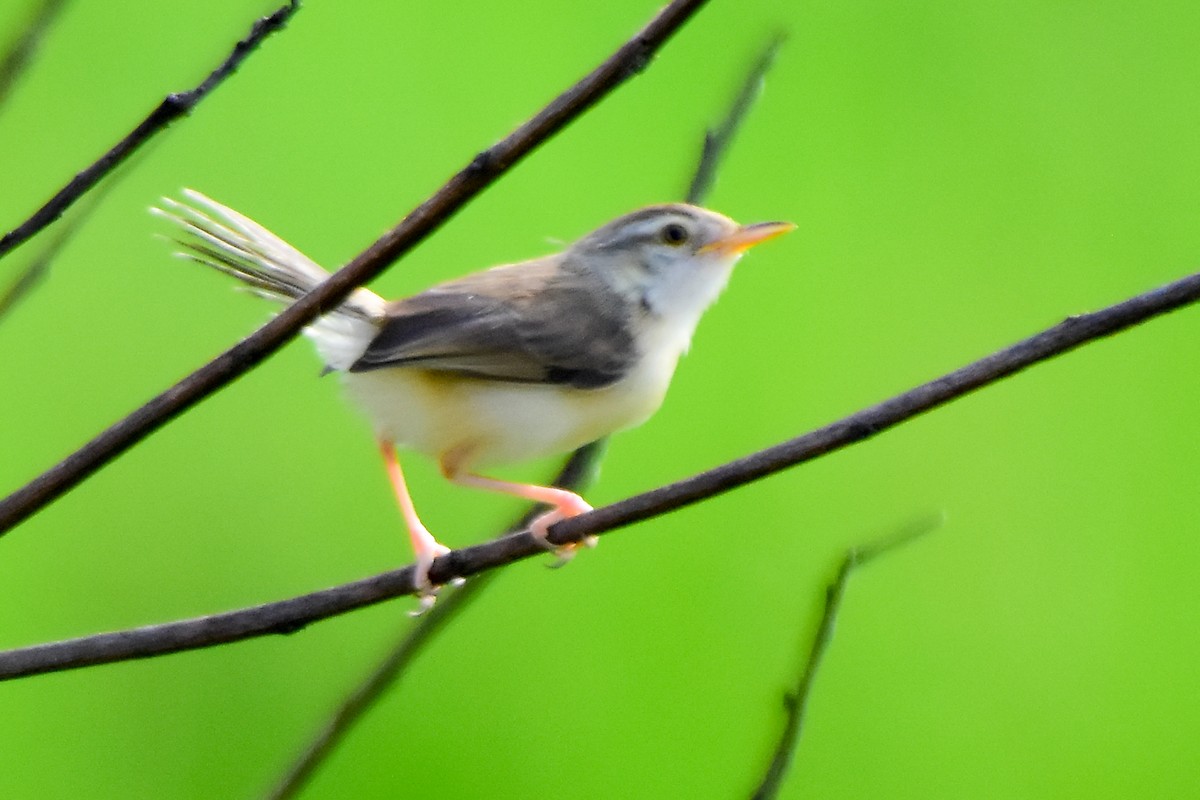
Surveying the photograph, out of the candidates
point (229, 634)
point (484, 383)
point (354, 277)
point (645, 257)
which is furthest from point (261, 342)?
point (645, 257)

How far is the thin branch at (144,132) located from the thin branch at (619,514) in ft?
0.93

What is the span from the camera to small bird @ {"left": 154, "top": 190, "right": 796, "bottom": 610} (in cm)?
141

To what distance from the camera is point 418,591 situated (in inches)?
41.6

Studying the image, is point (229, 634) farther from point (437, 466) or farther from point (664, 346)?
point (664, 346)

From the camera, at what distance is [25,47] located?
0.83m

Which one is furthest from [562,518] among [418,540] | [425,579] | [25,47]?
[25,47]

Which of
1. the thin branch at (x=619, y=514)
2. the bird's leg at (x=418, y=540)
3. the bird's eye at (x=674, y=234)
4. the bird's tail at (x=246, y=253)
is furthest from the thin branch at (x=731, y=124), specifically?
the bird's eye at (x=674, y=234)

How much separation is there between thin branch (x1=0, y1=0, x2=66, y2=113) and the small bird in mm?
539

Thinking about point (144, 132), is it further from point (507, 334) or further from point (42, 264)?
point (507, 334)

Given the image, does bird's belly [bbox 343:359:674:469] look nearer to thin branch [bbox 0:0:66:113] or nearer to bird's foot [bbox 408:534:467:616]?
bird's foot [bbox 408:534:467:616]

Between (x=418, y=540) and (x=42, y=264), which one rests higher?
(x=42, y=264)

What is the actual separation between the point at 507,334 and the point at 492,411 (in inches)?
3.9

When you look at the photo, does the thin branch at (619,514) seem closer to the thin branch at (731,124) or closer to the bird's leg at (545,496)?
the bird's leg at (545,496)

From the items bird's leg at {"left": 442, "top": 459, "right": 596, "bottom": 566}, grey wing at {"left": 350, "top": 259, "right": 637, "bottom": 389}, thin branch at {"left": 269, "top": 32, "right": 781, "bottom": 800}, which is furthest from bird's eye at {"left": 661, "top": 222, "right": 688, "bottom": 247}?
thin branch at {"left": 269, "top": 32, "right": 781, "bottom": 800}
